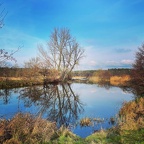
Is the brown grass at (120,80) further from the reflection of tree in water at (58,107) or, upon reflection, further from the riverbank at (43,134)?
the riverbank at (43,134)

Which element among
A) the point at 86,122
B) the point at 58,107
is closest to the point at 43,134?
the point at 86,122

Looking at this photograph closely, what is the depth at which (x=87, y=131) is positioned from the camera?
357 inches

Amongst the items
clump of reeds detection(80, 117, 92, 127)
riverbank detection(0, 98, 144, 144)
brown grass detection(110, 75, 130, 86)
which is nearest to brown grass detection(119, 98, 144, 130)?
riverbank detection(0, 98, 144, 144)

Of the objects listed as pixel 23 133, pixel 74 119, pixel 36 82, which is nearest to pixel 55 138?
pixel 23 133

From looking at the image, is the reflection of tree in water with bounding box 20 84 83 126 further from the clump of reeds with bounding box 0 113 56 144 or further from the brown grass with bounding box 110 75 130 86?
the brown grass with bounding box 110 75 130 86

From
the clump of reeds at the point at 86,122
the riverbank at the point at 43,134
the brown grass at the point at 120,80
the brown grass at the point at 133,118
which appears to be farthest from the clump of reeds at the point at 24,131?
the brown grass at the point at 120,80

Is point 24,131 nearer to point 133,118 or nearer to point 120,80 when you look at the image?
point 133,118

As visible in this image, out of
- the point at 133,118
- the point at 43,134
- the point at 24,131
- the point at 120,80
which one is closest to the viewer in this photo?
the point at 24,131

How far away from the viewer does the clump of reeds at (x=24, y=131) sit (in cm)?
617

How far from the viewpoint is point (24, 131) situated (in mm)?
6508

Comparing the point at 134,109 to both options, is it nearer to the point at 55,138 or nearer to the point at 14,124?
the point at 55,138

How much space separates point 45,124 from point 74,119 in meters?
4.32

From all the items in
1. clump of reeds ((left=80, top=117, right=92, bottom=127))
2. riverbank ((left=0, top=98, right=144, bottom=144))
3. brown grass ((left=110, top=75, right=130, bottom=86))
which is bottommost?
clump of reeds ((left=80, top=117, right=92, bottom=127))

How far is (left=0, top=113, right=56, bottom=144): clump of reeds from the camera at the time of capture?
20.2ft
